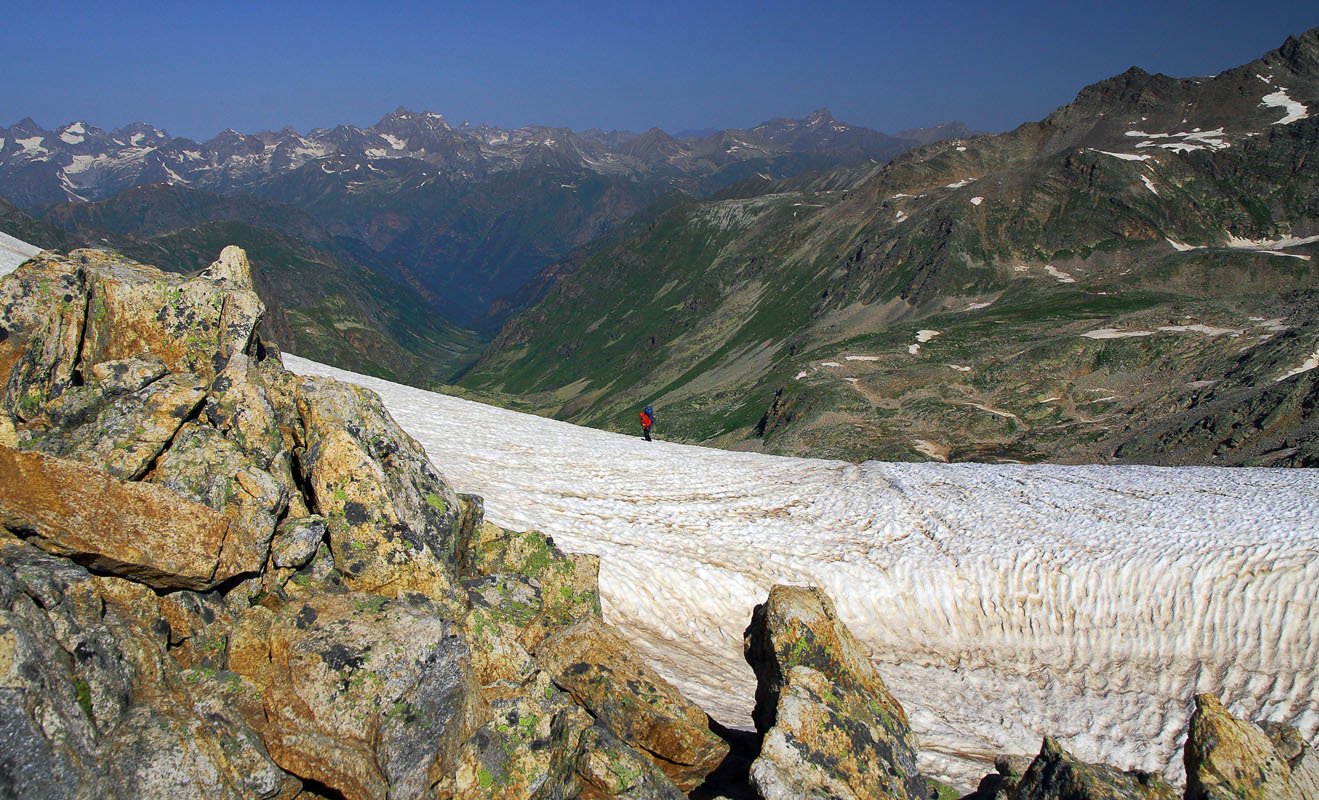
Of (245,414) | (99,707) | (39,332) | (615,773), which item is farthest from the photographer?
(39,332)

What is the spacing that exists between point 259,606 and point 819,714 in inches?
349

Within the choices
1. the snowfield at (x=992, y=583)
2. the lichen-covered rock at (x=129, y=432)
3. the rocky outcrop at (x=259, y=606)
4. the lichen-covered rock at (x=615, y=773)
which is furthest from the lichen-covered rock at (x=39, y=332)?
the lichen-covered rock at (x=615, y=773)

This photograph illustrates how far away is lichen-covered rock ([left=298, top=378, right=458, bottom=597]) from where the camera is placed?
42.1 feet

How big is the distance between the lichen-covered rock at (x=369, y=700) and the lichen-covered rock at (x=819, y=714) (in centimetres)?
441

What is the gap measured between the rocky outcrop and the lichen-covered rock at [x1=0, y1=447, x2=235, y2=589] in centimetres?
3

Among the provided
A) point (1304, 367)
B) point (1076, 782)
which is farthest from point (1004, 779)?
point (1304, 367)

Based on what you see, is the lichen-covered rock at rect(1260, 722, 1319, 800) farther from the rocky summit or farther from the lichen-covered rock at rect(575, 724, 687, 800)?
the lichen-covered rock at rect(575, 724, 687, 800)

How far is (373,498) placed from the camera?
44.1 ft

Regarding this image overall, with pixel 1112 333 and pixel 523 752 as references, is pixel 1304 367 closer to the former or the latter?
pixel 1112 333

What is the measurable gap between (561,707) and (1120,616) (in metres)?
20.0

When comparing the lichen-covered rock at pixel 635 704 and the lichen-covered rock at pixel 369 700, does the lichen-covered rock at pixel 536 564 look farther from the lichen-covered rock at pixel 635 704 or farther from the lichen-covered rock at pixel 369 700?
the lichen-covered rock at pixel 369 700

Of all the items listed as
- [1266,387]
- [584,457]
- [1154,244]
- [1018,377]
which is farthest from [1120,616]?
[1154,244]

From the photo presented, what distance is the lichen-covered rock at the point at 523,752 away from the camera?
937 centimetres

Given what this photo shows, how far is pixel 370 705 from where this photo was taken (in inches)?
370
